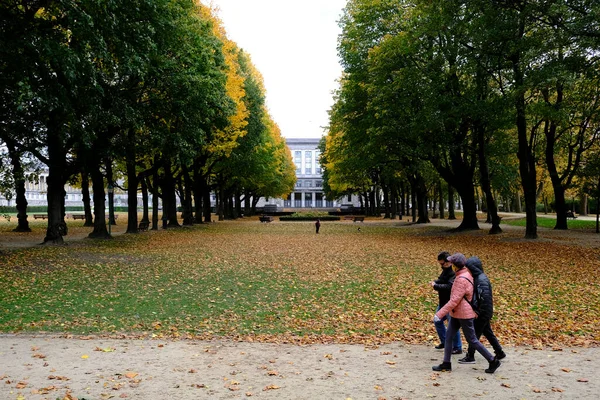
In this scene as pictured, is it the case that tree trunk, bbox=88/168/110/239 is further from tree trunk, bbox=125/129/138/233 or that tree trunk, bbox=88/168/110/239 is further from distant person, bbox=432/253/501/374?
distant person, bbox=432/253/501/374

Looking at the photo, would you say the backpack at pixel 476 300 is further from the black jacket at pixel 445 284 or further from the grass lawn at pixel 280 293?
the grass lawn at pixel 280 293

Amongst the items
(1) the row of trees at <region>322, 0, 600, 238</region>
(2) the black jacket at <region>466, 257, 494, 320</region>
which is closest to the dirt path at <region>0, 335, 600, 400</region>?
(2) the black jacket at <region>466, 257, 494, 320</region>

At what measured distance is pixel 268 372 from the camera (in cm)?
633

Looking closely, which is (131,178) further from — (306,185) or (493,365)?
(306,185)

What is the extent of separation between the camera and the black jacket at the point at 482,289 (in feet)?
21.3

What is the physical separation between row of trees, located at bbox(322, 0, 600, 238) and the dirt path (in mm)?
14359

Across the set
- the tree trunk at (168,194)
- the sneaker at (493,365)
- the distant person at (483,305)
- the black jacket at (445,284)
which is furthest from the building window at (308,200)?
the sneaker at (493,365)

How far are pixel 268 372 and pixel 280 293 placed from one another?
230 inches

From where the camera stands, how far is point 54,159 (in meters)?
21.4

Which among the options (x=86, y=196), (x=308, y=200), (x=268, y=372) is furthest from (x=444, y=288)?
(x=308, y=200)

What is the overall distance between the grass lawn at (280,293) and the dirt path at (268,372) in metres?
0.74

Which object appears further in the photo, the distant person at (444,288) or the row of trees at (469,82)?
the row of trees at (469,82)

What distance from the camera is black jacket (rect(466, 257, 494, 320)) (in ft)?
21.3

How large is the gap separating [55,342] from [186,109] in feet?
54.0
